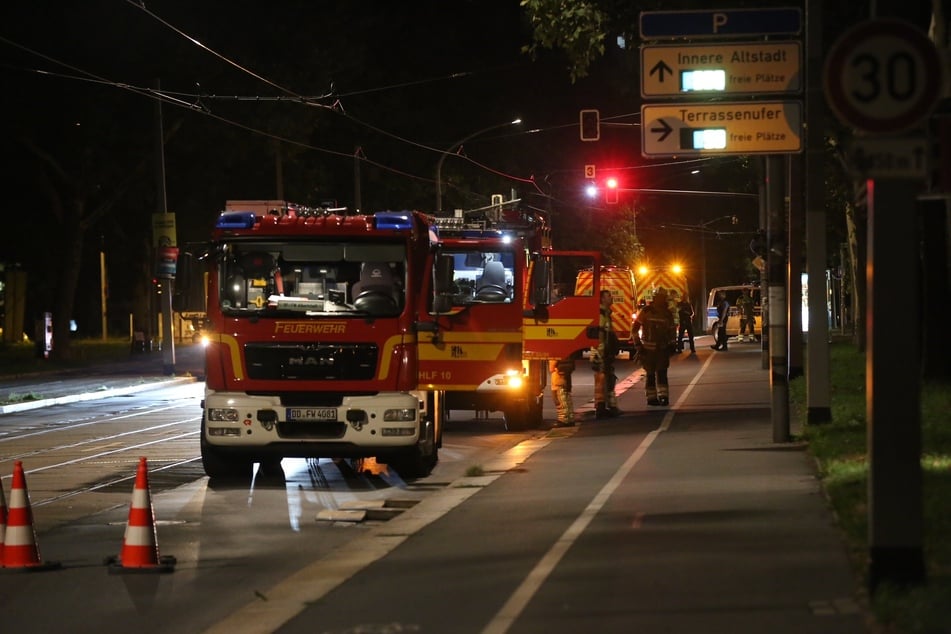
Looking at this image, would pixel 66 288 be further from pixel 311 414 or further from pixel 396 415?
pixel 396 415

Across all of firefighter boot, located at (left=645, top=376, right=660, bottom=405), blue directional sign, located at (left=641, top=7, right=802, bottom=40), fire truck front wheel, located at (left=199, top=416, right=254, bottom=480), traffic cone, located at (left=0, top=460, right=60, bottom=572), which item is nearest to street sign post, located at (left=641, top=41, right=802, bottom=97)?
blue directional sign, located at (left=641, top=7, right=802, bottom=40)

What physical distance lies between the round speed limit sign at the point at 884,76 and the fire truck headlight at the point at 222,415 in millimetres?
8851

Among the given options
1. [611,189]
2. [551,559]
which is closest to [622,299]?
[611,189]

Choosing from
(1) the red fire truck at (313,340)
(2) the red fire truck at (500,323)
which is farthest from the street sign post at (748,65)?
(2) the red fire truck at (500,323)

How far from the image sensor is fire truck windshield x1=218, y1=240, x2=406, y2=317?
608 inches

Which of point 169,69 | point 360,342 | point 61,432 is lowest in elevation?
point 61,432

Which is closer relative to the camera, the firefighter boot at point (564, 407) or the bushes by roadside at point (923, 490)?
the bushes by roadside at point (923, 490)

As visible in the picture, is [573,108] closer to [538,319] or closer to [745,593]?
[538,319]

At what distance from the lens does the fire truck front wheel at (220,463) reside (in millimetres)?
15570

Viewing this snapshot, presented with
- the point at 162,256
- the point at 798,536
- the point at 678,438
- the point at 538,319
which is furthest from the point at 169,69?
the point at 798,536

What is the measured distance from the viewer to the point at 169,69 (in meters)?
43.7

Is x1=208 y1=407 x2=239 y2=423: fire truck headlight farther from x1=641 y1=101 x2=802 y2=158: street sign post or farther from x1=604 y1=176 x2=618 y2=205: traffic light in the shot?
x1=604 y1=176 x2=618 y2=205: traffic light

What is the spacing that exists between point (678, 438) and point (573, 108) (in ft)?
159

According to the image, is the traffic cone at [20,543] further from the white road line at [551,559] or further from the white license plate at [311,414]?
the white license plate at [311,414]
